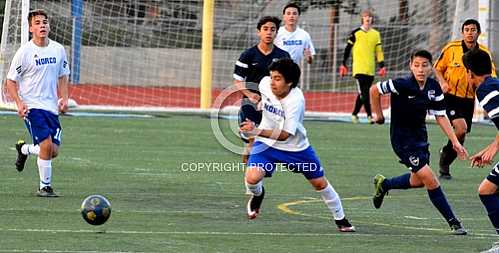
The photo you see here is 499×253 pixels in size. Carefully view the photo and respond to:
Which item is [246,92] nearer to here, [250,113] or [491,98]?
[250,113]

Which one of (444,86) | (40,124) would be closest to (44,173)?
(40,124)

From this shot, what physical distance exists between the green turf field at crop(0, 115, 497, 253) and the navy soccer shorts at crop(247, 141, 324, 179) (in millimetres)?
513

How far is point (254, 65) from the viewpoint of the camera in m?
13.3

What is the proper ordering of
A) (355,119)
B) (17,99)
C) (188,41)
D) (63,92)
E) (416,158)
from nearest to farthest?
(416,158), (17,99), (63,92), (355,119), (188,41)

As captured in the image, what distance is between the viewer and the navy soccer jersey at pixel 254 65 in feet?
43.4

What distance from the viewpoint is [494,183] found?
1007 cm

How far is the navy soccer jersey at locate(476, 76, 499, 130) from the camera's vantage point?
9719 mm

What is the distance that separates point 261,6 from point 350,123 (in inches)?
426

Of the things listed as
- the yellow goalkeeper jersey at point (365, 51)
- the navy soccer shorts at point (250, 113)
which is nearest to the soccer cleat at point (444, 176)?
the navy soccer shorts at point (250, 113)

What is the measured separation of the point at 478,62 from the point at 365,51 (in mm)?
15204

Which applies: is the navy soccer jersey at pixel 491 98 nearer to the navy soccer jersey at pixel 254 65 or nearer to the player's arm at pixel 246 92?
the player's arm at pixel 246 92

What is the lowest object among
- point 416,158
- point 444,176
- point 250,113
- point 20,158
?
point 444,176

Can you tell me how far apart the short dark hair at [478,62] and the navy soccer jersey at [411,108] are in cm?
155

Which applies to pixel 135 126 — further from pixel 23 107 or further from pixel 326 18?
pixel 326 18
